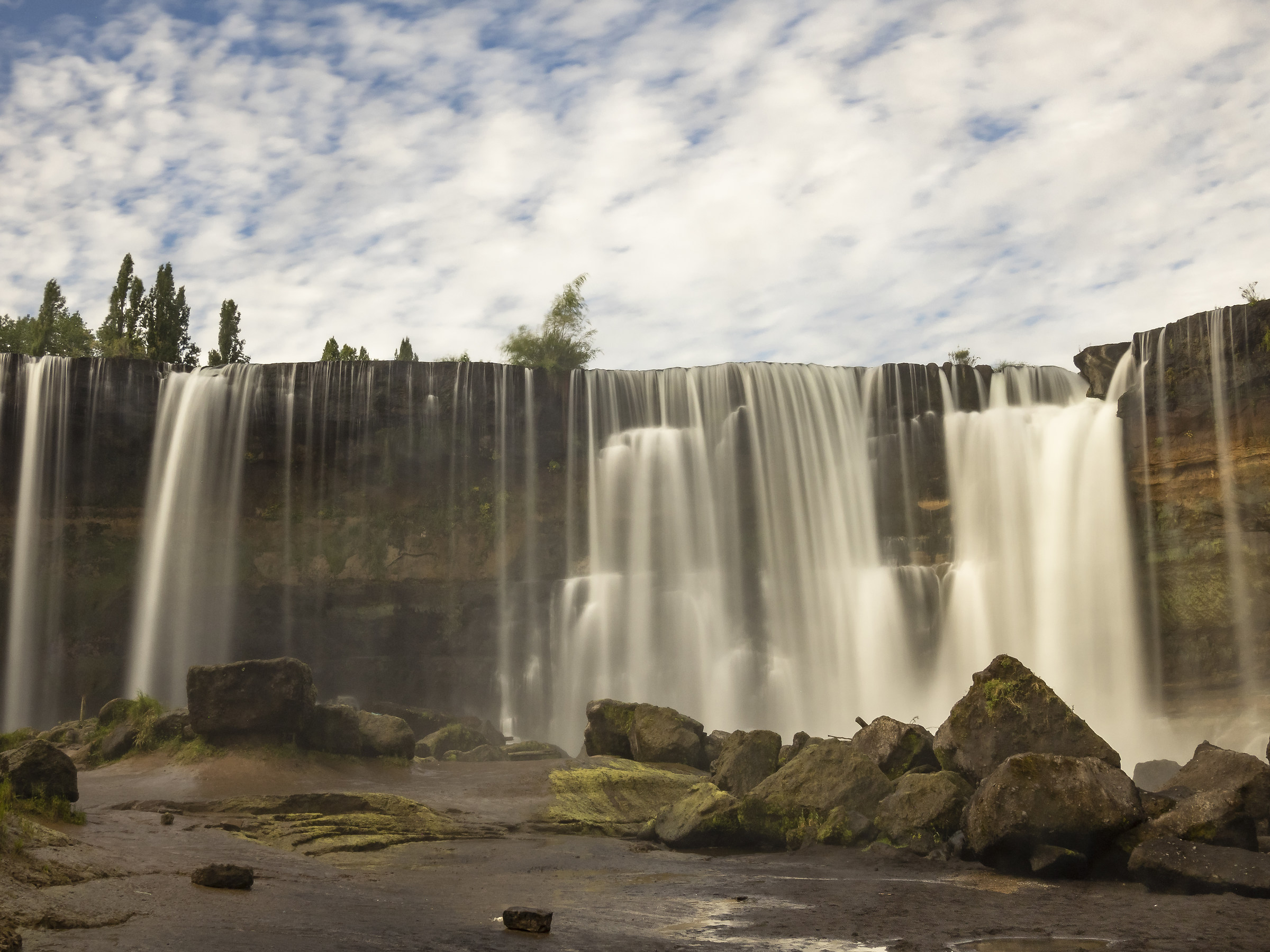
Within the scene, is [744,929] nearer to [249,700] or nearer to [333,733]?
[333,733]

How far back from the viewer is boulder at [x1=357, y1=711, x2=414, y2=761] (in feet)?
58.4

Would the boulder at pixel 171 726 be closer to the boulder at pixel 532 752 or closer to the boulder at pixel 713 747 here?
the boulder at pixel 532 752

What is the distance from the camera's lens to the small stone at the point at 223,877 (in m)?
8.77

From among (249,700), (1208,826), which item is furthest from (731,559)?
(1208,826)

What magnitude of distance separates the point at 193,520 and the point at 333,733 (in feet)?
58.5

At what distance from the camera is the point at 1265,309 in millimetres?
27406

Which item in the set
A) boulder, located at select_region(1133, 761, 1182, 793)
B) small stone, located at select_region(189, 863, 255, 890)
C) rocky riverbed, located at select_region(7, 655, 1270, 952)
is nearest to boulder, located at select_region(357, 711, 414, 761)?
rocky riverbed, located at select_region(7, 655, 1270, 952)

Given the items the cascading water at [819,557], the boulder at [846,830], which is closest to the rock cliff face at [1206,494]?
the cascading water at [819,557]

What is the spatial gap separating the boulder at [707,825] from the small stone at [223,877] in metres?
5.80

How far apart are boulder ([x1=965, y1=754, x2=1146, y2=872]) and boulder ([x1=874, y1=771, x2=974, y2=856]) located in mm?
953

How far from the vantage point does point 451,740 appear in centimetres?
2217

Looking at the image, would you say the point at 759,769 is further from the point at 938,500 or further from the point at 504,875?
the point at 938,500

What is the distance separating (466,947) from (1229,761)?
363 inches

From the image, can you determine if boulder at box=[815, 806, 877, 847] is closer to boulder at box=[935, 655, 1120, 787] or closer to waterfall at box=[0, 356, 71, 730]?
boulder at box=[935, 655, 1120, 787]
